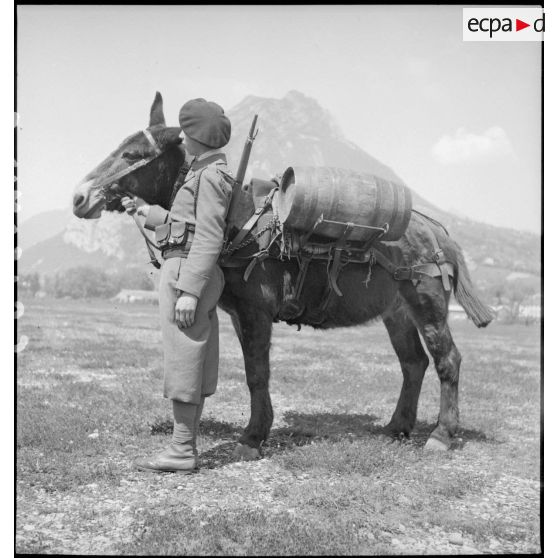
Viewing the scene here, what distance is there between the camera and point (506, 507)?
4523mm

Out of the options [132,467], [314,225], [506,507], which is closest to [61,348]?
[132,467]

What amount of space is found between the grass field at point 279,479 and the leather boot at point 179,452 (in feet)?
0.42

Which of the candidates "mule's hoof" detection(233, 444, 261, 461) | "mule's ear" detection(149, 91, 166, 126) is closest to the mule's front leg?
"mule's hoof" detection(233, 444, 261, 461)

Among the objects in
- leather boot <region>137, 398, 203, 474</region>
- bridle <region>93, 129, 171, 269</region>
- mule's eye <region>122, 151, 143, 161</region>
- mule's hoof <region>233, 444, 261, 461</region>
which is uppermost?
mule's eye <region>122, 151, 143, 161</region>

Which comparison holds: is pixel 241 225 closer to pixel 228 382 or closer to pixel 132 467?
pixel 132 467

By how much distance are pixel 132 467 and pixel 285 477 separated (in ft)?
4.60

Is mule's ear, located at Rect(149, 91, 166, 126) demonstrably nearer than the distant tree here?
Yes

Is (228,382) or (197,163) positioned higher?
(197,163)

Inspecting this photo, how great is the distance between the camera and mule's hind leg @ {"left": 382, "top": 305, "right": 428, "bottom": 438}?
6434mm

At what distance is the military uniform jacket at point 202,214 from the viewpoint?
15.1ft

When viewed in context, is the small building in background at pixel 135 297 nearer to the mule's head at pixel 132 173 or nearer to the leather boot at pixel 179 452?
the mule's head at pixel 132 173

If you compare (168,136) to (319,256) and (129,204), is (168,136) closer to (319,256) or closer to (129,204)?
(129,204)

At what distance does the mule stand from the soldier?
43 cm

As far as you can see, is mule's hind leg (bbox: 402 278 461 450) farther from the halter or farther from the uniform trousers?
the halter
